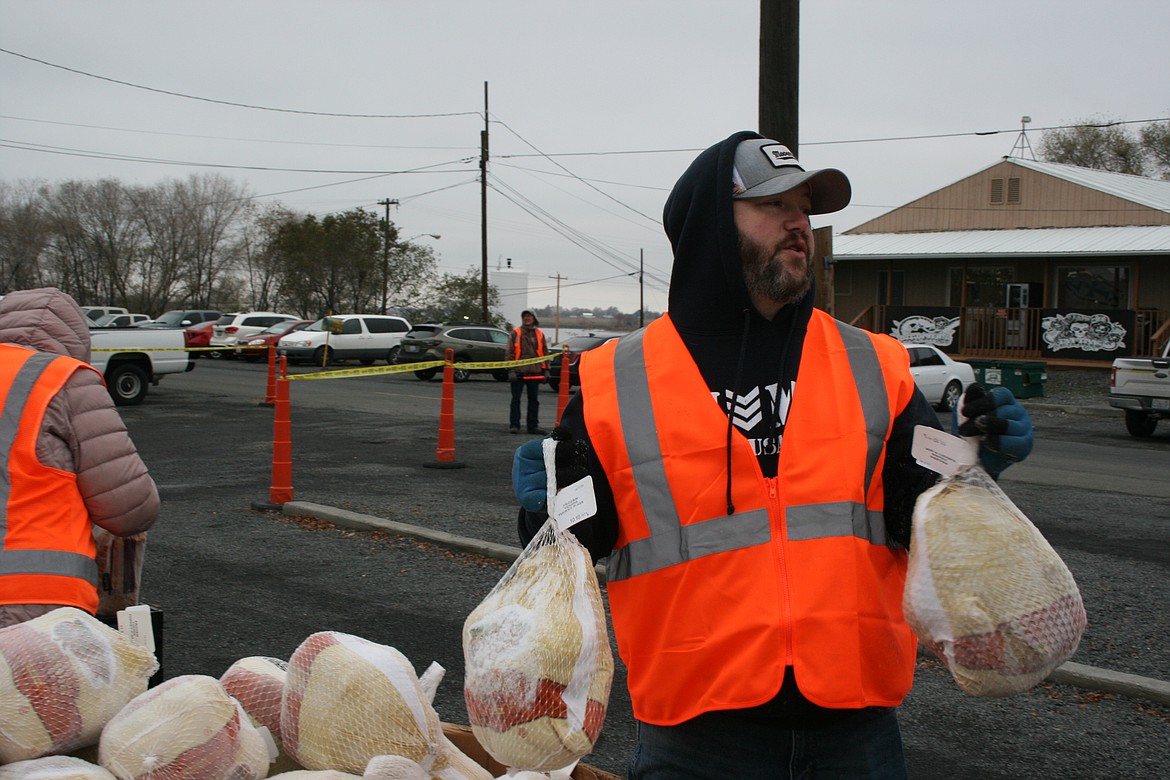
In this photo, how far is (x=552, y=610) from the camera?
212 centimetres

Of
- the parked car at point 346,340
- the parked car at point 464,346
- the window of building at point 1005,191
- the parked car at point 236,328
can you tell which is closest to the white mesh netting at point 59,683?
the parked car at point 464,346

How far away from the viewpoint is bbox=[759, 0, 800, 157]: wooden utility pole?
29.7 feet

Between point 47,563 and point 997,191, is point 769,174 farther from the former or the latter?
point 997,191

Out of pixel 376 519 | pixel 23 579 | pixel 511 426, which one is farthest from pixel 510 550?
pixel 511 426

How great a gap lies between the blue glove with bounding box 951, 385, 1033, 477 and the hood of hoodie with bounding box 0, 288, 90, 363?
2660mm

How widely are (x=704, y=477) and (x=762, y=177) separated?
0.65 metres

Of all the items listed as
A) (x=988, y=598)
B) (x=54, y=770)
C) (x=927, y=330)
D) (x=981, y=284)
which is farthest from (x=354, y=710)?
(x=981, y=284)

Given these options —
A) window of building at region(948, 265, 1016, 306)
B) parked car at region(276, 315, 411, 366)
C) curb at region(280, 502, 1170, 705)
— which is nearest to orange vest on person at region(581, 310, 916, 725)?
curb at region(280, 502, 1170, 705)

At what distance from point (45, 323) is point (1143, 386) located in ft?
57.3

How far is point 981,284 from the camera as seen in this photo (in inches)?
1286

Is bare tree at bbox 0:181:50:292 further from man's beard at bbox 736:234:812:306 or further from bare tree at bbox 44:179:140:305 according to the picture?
man's beard at bbox 736:234:812:306

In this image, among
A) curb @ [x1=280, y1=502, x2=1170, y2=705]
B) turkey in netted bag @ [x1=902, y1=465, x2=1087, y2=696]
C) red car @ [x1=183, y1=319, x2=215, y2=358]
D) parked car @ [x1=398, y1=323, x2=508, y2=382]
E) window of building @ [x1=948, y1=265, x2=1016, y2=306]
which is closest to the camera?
turkey in netted bag @ [x1=902, y1=465, x2=1087, y2=696]

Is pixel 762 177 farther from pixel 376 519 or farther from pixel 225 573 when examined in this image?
pixel 376 519

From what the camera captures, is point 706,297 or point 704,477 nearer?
point 704,477
